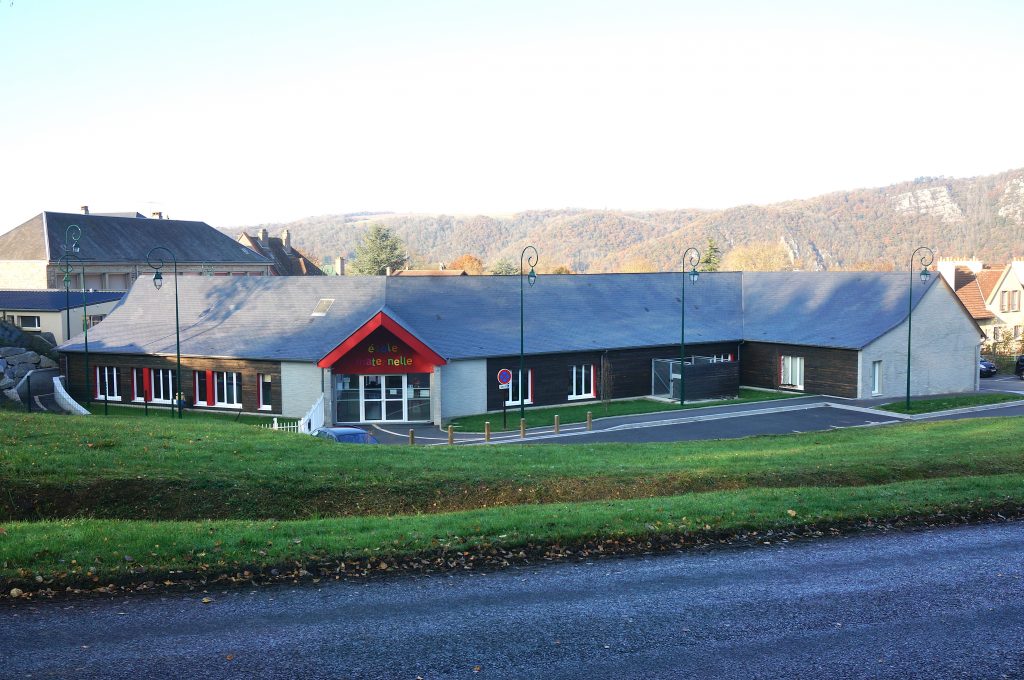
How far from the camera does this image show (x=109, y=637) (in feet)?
31.1

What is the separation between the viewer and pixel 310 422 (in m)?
33.9

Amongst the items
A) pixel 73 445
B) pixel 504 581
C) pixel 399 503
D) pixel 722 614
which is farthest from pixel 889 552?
pixel 73 445

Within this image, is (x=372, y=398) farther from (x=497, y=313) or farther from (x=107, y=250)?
(x=107, y=250)

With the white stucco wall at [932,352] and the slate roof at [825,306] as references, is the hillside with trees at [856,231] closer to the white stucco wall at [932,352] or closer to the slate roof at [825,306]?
the slate roof at [825,306]

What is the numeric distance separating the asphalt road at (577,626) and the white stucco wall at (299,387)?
27383 mm

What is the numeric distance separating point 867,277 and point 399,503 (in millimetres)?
40904

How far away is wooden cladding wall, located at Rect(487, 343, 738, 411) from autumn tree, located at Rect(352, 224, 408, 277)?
79.5m

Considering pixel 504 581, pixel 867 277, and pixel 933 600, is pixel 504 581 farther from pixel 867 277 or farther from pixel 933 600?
pixel 867 277

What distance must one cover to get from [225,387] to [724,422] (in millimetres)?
22635

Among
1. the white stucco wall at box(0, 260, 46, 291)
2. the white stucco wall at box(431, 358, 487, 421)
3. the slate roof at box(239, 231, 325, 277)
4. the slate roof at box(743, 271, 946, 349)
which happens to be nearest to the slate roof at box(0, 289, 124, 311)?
the white stucco wall at box(0, 260, 46, 291)

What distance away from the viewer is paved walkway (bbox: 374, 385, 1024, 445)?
110ft

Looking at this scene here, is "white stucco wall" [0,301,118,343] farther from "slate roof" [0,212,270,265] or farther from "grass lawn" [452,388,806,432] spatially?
"grass lawn" [452,388,806,432]

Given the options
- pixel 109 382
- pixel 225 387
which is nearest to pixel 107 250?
pixel 109 382

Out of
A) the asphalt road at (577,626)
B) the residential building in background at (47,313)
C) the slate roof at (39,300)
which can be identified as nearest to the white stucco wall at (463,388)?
the residential building in background at (47,313)
